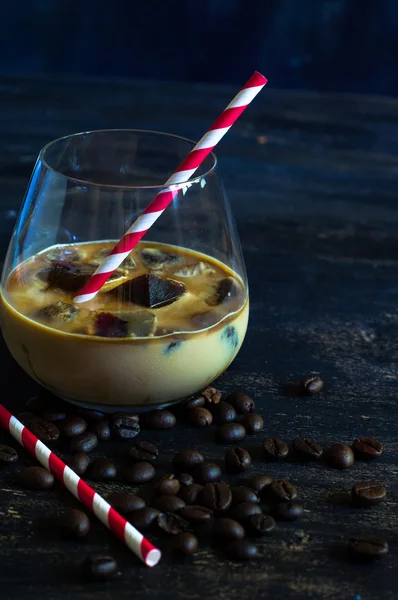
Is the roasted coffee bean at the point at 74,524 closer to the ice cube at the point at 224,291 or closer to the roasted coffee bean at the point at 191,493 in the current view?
the roasted coffee bean at the point at 191,493

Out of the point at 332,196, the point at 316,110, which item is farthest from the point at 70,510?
the point at 316,110

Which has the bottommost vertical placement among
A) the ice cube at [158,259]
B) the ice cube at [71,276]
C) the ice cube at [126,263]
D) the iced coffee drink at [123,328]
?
the iced coffee drink at [123,328]

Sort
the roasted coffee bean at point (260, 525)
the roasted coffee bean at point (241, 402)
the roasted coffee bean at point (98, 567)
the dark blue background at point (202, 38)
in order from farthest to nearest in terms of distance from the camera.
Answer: the dark blue background at point (202, 38) → the roasted coffee bean at point (241, 402) → the roasted coffee bean at point (260, 525) → the roasted coffee bean at point (98, 567)

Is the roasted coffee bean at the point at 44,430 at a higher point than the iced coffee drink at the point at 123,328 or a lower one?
lower

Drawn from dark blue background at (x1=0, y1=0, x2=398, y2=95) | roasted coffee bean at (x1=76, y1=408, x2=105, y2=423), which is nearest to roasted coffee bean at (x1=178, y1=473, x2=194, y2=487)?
roasted coffee bean at (x1=76, y1=408, x2=105, y2=423)

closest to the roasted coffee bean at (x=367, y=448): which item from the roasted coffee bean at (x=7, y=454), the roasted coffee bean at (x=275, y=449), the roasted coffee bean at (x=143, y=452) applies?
the roasted coffee bean at (x=275, y=449)

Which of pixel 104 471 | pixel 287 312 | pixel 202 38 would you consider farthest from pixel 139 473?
pixel 202 38

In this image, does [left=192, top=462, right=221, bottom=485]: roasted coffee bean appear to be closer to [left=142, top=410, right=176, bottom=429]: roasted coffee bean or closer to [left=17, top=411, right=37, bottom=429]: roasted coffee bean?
[left=142, top=410, right=176, bottom=429]: roasted coffee bean
